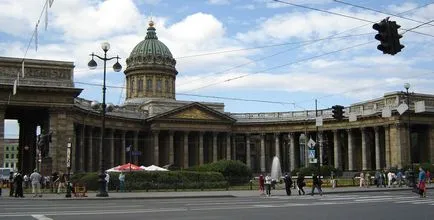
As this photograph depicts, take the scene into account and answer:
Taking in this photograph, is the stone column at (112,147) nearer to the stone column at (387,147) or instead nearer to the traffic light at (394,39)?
the stone column at (387,147)

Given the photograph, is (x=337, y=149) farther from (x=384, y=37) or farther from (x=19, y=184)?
(x=384, y=37)

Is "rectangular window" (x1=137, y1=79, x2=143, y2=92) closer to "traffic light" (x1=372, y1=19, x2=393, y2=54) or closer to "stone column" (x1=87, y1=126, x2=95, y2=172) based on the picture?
"stone column" (x1=87, y1=126, x2=95, y2=172)

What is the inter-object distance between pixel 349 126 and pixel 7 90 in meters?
54.8

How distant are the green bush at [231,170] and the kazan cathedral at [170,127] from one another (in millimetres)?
10747

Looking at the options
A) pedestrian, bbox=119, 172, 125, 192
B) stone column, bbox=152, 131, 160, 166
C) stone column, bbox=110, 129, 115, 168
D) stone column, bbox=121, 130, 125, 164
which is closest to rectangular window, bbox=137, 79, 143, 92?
stone column, bbox=152, 131, 160, 166

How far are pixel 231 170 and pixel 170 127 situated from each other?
35251 millimetres

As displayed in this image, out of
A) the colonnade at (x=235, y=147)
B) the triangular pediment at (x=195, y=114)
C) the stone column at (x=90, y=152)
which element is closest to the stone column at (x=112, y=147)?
the colonnade at (x=235, y=147)

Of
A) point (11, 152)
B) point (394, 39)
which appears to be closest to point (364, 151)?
point (394, 39)

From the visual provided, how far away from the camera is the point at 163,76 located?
110562 mm

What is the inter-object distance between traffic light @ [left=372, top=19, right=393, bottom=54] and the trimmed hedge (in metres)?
33.7

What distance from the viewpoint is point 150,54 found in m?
112

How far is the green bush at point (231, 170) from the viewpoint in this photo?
Answer: 206 ft

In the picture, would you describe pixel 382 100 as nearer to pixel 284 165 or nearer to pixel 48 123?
pixel 284 165

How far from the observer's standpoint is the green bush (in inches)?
2473
